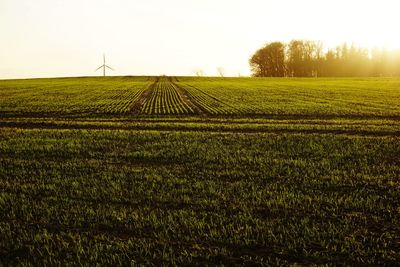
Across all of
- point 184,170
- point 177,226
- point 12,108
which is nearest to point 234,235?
point 177,226

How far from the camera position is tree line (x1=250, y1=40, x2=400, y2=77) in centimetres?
13575

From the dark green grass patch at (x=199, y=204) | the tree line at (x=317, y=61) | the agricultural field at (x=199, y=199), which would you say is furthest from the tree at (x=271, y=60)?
the dark green grass patch at (x=199, y=204)

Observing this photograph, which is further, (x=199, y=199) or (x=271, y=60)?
(x=271, y=60)

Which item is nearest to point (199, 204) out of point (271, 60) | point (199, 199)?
point (199, 199)

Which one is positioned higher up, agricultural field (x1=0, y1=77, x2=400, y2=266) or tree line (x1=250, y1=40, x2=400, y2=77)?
tree line (x1=250, y1=40, x2=400, y2=77)

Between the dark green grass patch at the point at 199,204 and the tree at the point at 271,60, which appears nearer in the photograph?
the dark green grass patch at the point at 199,204

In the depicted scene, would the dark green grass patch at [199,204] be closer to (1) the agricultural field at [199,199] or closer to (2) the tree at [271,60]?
(1) the agricultural field at [199,199]

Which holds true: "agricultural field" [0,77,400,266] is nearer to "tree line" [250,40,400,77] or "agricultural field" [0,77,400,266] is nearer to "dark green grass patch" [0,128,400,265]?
"dark green grass patch" [0,128,400,265]

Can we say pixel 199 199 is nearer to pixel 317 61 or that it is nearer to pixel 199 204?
pixel 199 204

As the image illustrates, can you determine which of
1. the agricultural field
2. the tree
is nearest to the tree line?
the tree

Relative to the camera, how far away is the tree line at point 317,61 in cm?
13575

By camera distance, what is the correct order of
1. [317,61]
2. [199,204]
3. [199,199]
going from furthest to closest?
1. [317,61]
2. [199,199]
3. [199,204]

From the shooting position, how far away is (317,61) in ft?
470

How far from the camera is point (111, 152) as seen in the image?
15352 millimetres
